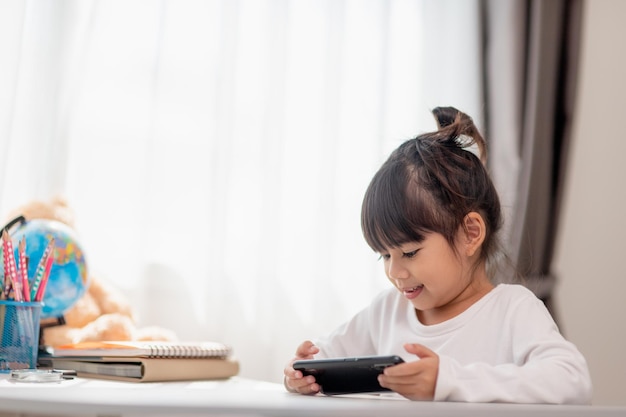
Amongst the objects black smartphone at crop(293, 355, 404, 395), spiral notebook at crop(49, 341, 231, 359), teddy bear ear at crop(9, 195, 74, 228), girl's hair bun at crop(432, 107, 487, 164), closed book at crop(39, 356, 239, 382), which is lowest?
closed book at crop(39, 356, 239, 382)

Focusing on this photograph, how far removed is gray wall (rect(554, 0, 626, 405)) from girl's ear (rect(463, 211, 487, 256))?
1.06 m

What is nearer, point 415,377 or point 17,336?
point 415,377

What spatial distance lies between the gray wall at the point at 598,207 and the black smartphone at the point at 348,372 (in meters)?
1.38

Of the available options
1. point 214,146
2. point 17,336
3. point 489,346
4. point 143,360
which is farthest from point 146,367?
point 214,146

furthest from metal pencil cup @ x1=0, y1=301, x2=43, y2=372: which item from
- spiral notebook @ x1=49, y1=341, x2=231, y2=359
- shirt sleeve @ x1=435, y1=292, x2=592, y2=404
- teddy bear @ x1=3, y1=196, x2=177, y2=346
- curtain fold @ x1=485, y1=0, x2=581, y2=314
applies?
curtain fold @ x1=485, y1=0, x2=581, y2=314

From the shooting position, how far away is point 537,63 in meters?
2.11

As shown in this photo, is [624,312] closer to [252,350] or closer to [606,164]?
[606,164]

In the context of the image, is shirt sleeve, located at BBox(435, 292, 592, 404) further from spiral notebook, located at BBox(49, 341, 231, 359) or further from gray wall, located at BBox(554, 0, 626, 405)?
gray wall, located at BBox(554, 0, 626, 405)

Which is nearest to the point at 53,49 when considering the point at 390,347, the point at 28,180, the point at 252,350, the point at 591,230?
the point at 28,180

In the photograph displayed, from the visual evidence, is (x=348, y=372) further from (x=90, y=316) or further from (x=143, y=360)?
(x=90, y=316)

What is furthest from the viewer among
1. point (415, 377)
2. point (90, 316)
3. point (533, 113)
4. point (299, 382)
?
point (533, 113)

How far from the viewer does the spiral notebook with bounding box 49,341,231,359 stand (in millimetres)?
1147

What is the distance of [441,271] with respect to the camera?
3.73 feet

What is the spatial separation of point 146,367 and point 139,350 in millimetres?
28
